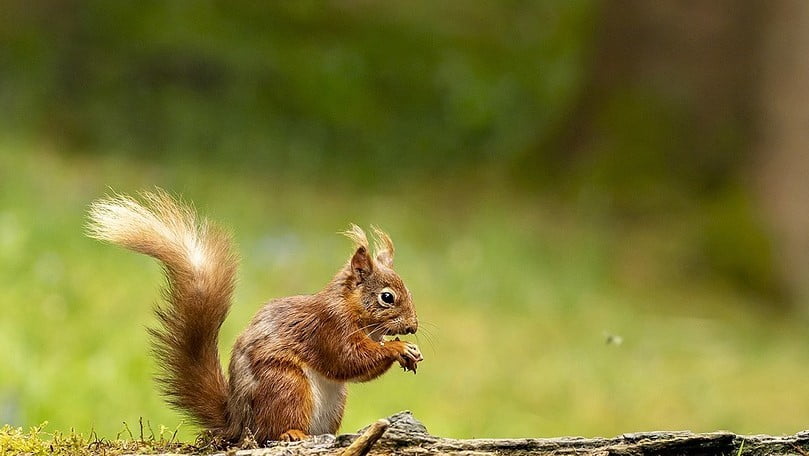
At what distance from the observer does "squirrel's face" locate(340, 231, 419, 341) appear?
90.0 inches

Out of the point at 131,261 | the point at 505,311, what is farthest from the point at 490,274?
the point at 131,261

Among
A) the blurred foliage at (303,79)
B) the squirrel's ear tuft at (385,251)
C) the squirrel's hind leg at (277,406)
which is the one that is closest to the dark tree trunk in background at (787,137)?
the blurred foliage at (303,79)

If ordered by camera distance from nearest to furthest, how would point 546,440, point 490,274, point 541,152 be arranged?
point 546,440 < point 490,274 < point 541,152

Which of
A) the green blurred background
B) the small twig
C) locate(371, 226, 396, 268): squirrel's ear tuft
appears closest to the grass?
the green blurred background

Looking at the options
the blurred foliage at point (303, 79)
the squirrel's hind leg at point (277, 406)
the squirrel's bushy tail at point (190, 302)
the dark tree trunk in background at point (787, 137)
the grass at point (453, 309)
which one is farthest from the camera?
the blurred foliage at point (303, 79)

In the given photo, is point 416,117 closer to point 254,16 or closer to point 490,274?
point 254,16

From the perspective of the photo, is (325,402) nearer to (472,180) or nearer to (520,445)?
(520,445)

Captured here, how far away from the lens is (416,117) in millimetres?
8508

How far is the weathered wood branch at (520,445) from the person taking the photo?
1.99 m

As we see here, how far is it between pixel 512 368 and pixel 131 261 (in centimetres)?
184

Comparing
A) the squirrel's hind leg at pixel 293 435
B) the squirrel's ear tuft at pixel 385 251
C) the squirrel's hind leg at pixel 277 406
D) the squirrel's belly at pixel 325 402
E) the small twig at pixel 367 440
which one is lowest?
the small twig at pixel 367 440

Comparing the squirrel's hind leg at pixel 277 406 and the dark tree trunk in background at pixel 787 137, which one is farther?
the dark tree trunk in background at pixel 787 137

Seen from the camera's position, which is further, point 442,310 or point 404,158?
point 404,158

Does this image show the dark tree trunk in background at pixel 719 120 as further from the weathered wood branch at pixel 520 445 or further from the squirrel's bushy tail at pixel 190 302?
the squirrel's bushy tail at pixel 190 302
